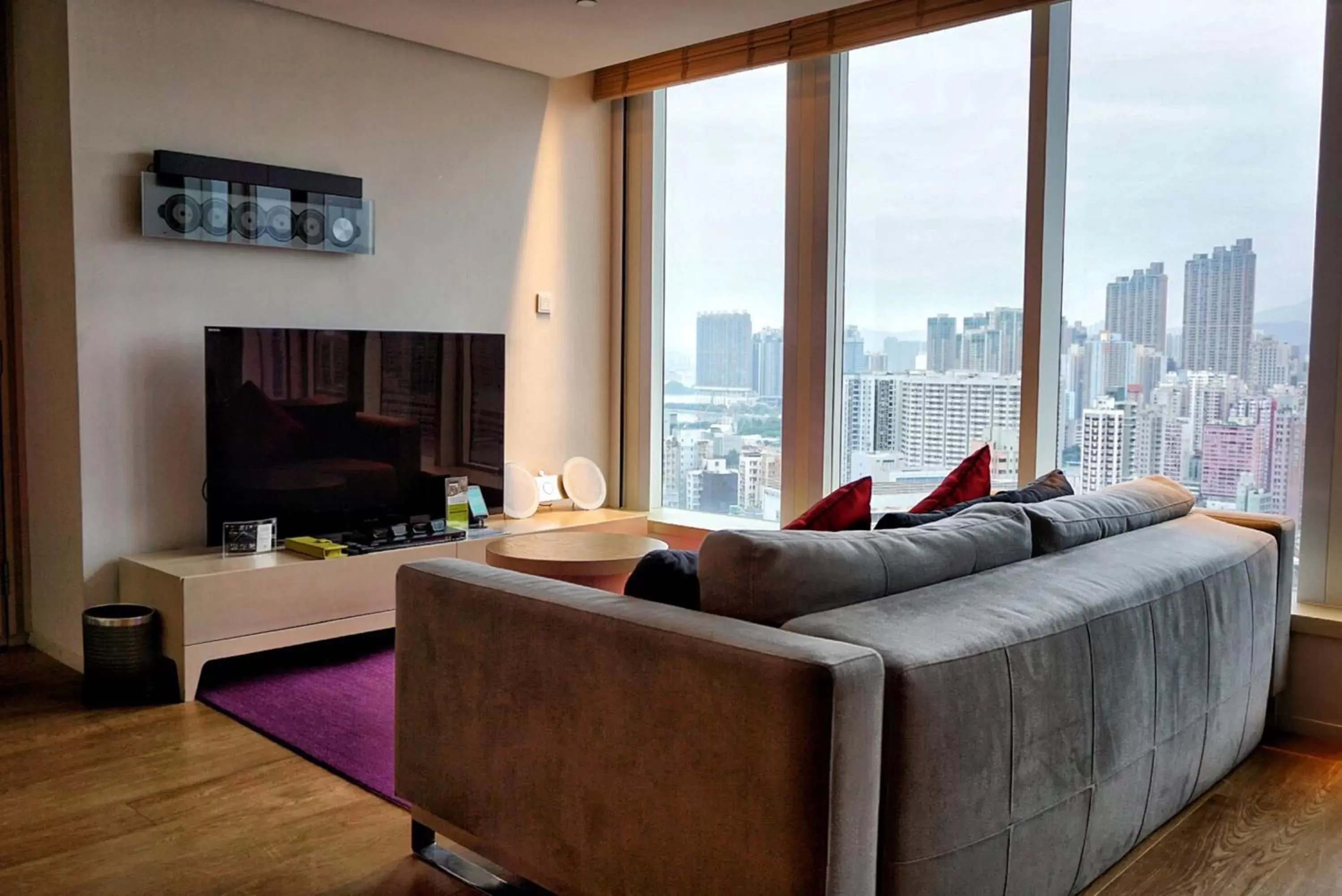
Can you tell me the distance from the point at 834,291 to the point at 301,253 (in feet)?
7.16

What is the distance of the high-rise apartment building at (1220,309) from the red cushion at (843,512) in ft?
6.10

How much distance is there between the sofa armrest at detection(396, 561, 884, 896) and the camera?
5.48ft

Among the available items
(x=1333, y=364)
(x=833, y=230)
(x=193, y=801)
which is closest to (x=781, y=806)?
(x=193, y=801)

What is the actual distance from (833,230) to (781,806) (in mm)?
3393

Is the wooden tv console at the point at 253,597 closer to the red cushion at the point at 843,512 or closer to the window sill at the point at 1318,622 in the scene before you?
the red cushion at the point at 843,512

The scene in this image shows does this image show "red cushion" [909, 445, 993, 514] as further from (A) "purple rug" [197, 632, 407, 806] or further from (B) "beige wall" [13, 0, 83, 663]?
(B) "beige wall" [13, 0, 83, 663]

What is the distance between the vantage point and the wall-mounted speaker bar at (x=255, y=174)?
3.81 m

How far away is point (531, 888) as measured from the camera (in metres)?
2.34

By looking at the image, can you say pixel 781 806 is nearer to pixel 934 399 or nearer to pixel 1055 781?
pixel 1055 781

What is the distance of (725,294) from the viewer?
518 cm

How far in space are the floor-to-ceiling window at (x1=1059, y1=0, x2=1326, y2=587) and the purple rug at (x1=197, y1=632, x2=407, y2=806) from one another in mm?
2605

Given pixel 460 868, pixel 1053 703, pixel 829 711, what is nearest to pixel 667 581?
pixel 829 711

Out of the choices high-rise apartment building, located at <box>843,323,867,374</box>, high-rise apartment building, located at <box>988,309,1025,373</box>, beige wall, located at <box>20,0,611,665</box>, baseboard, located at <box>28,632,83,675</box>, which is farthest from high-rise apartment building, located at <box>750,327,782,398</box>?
baseboard, located at <box>28,632,83,675</box>

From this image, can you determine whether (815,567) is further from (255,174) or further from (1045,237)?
(255,174)
